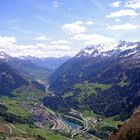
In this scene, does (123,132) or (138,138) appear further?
A: (123,132)

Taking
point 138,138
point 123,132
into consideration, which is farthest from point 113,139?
point 138,138

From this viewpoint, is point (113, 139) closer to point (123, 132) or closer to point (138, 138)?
point (123, 132)

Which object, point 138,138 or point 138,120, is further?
point 138,120
